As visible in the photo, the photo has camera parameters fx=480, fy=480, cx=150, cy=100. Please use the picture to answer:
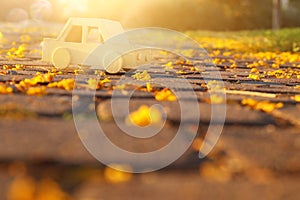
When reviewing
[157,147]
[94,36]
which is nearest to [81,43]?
[94,36]

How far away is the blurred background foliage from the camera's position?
94.7 ft

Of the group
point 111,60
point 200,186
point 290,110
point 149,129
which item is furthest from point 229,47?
point 200,186

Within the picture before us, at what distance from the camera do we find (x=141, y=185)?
7.38 feet

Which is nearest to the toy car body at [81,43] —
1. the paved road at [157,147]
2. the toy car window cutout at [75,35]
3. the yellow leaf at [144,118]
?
the toy car window cutout at [75,35]

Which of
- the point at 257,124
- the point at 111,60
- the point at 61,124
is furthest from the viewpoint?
the point at 111,60

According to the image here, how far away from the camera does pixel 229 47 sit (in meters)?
15.4

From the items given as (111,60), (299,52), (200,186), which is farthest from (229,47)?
(200,186)

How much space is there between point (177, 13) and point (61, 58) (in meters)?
22.4

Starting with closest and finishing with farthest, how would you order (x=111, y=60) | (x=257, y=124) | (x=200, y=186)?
1. (x=200, y=186)
2. (x=257, y=124)
3. (x=111, y=60)

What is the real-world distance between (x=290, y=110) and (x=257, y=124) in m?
0.79

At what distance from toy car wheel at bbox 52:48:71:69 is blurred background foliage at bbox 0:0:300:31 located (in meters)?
20.9

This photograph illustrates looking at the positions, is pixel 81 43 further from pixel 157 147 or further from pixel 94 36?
pixel 157 147

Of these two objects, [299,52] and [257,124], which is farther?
[299,52]

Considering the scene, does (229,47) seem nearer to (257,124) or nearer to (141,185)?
(257,124)
